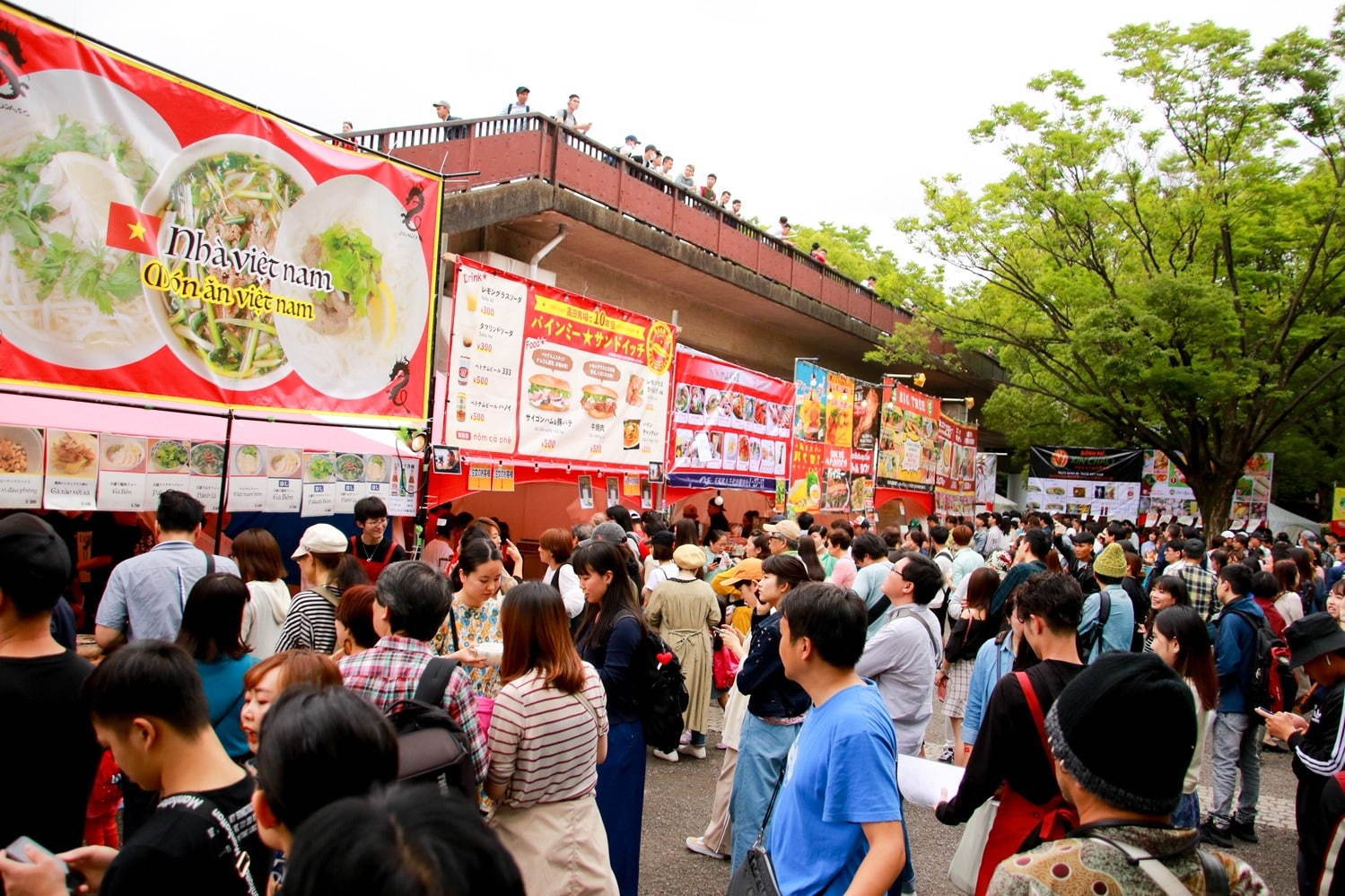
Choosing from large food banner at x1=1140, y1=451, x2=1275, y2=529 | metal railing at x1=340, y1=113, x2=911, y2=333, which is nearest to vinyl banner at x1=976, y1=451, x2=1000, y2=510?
large food banner at x1=1140, y1=451, x2=1275, y2=529

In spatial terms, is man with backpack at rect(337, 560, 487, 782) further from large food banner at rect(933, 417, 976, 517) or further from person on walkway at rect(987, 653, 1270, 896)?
large food banner at rect(933, 417, 976, 517)

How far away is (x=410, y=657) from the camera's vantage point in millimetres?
3039

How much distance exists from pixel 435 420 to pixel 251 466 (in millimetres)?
2013

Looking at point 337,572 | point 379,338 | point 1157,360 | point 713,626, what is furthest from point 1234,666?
point 1157,360

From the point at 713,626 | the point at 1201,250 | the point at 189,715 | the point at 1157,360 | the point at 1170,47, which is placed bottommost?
the point at 713,626

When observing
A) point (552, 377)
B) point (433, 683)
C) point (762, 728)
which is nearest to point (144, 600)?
point (433, 683)

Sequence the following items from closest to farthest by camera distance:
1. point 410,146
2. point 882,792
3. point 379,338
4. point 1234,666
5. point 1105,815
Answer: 1. point 1105,815
2. point 882,792
3. point 1234,666
4. point 379,338
5. point 410,146

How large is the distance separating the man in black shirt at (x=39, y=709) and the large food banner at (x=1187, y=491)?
25.7m

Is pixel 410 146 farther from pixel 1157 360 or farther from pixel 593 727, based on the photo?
pixel 1157 360

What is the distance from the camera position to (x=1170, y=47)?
2042 centimetres

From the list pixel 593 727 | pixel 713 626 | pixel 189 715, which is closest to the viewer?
pixel 189 715

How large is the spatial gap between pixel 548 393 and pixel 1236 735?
23.0 feet

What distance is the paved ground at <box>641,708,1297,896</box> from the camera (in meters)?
5.07

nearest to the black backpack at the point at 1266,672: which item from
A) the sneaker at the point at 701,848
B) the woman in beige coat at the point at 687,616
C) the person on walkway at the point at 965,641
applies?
the person on walkway at the point at 965,641
